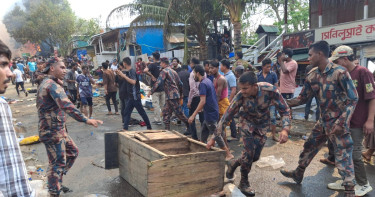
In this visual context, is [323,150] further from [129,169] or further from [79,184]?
[79,184]

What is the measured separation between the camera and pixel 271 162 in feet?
14.4

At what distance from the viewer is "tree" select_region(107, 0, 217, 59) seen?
12.4 m

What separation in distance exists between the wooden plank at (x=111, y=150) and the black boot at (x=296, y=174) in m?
2.47

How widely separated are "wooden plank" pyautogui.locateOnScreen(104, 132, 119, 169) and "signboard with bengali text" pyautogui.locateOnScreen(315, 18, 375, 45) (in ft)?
33.1

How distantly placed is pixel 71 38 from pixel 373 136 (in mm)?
36700

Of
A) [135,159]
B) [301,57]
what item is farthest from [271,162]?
[301,57]

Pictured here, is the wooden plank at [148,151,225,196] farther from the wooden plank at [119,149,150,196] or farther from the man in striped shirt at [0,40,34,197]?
the man in striped shirt at [0,40,34,197]

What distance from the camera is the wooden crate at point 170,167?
9.29ft

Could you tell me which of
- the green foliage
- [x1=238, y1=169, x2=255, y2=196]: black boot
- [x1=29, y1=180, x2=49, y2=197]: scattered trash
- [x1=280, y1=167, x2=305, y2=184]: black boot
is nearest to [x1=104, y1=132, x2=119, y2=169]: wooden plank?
[x1=29, y1=180, x2=49, y2=197]: scattered trash

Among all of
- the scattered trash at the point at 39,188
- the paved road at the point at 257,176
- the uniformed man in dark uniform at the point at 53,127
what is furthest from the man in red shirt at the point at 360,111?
the scattered trash at the point at 39,188

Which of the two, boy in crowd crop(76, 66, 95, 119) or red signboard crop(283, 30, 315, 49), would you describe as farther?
red signboard crop(283, 30, 315, 49)

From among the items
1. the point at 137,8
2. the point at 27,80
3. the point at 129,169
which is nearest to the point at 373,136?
the point at 129,169

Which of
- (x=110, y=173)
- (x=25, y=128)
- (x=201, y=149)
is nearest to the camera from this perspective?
(x=201, y=149)

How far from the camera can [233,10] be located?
11195 millimetres
